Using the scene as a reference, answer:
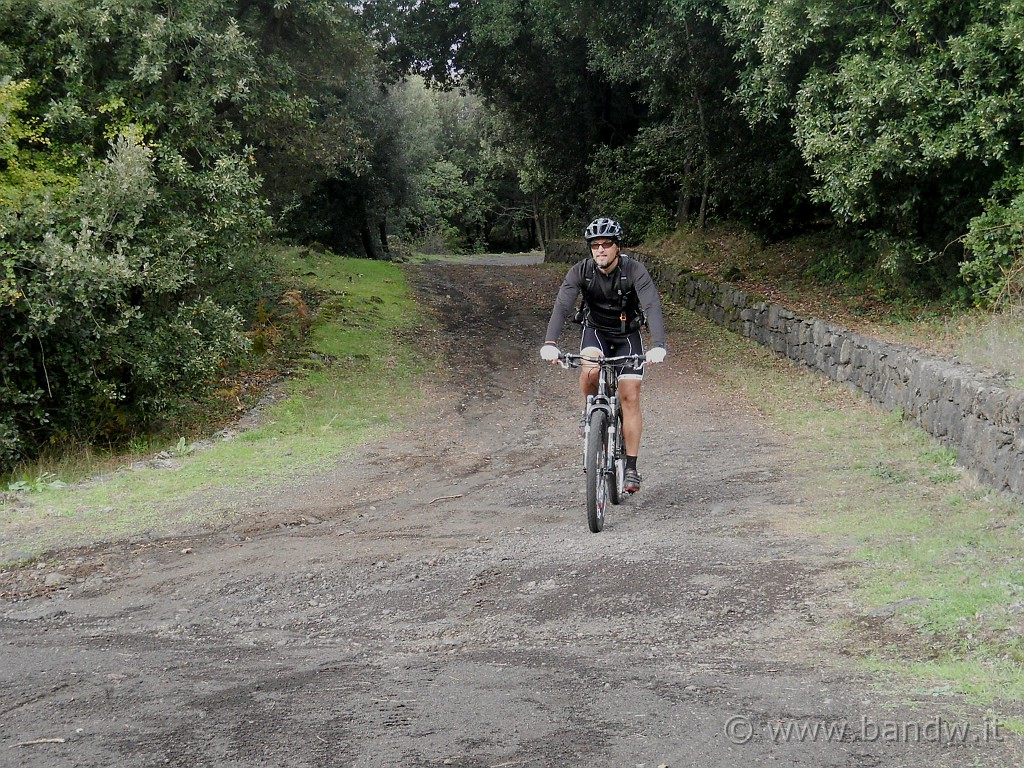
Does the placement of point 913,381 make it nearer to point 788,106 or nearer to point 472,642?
point 788,106

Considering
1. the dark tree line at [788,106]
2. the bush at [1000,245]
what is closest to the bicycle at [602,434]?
the bush at [1000,245]

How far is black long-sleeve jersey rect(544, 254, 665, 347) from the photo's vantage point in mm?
7055

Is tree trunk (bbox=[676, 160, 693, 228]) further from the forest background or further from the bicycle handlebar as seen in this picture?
the bicycle handlebar

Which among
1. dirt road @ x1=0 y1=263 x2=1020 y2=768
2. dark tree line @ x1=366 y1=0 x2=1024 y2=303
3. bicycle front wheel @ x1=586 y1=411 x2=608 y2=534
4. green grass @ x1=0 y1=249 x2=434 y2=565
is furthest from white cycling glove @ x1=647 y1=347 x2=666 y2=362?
dark tree line @ x1=366 y1=0 x2=1024 y2=303

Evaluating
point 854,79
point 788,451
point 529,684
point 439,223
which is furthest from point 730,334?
point 439,223

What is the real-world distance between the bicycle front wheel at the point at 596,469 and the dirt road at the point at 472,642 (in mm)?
229

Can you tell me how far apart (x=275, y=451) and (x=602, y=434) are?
16.4 feet

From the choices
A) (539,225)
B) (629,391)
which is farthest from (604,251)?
(539,225)

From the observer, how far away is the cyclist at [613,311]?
277 inches

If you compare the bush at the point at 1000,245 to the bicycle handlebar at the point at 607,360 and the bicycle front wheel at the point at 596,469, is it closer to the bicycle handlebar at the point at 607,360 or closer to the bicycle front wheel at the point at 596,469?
the bicycle handlebar at the point at 607,360

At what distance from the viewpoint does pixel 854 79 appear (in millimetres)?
12461

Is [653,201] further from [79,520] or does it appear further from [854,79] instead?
[79,520]

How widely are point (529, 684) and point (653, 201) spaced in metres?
24.0

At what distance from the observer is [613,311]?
7.35m
